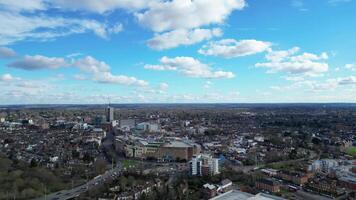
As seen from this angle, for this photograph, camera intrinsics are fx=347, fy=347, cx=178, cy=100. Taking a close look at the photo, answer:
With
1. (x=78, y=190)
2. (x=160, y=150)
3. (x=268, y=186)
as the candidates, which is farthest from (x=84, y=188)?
(x=160, y=150)

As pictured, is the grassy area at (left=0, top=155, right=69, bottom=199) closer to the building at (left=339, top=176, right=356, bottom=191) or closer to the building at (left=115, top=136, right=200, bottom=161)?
the building at (left=115, top=136, right=200, bottom=161)

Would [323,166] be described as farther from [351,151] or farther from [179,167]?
[179,167]

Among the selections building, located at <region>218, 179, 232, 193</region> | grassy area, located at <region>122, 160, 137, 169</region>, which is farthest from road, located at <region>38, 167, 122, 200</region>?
building, located at <region>218, 179, 232, 193</region>

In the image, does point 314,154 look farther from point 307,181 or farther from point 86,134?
point 86,134

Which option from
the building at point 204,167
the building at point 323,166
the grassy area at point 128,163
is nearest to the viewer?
the building at point 204,167

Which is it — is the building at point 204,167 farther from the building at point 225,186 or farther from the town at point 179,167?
the building at point 225,186

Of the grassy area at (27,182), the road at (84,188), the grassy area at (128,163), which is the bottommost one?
the grassy area at (128,163)

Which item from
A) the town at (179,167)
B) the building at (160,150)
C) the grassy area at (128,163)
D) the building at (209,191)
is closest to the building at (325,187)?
the town at (179,167)

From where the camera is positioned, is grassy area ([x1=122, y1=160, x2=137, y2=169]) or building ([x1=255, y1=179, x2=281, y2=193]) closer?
building ([x1=255, y1=179, x2=281, y2=193])

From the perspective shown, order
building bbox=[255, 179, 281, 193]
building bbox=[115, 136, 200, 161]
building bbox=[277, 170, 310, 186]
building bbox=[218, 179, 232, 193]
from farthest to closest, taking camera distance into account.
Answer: building bbox=[115, 136, 200, 161] → building bbox=[277, 170, 310, 186] → building bbox=[255, 179, 281, 193] → building bbox=[218, 179, 232, 193]
